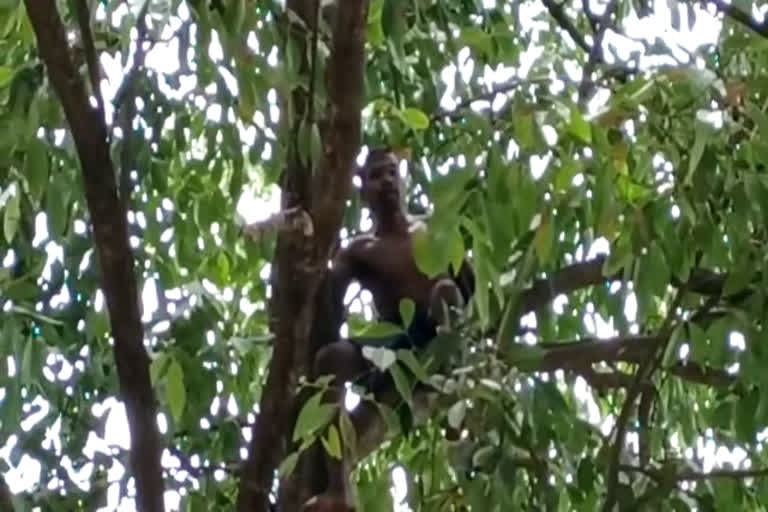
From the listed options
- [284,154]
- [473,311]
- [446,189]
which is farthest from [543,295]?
[446,189]

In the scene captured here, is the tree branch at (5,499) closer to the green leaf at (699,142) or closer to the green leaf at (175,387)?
the green leaf at (175,387)

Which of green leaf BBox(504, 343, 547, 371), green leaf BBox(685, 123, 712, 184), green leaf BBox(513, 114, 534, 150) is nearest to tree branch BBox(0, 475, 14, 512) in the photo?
green leaf BBox(504, 343, 547, 371)

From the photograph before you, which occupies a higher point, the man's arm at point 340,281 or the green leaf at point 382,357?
the man's arm at point 340,281

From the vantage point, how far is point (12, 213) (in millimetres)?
1595

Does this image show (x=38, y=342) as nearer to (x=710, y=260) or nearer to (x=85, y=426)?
(x=85, y=426)

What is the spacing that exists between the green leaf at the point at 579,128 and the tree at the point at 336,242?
2 centimetres

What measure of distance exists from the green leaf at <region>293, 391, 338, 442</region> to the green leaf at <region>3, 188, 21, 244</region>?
1.35 ft

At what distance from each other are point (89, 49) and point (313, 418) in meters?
0.40

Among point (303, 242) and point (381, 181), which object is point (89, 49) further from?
point (381, 181)

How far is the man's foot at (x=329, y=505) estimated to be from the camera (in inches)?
63.5

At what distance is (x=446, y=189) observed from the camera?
1.31 meters

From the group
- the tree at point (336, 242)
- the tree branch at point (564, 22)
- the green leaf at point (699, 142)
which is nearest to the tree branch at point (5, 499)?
the tree at point (336, 242)

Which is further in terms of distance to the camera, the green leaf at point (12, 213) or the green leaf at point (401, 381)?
the green leaf at point (12, 213)

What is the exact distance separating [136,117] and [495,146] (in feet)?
1.86
